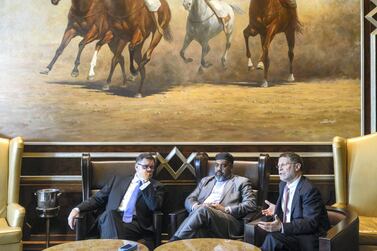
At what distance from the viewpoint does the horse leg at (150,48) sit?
15.6 feet

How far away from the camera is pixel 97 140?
473cm

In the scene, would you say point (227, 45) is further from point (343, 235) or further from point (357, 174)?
point (343, 235)

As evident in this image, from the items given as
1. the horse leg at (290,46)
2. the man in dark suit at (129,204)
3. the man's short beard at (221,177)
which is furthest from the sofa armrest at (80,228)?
the horse leg at (290,46)

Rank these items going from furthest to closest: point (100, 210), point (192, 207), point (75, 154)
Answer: point (75, 154), point (100, 210), point (192, 207)

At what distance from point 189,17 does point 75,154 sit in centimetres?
177

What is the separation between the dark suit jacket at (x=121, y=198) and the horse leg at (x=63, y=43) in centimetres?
130

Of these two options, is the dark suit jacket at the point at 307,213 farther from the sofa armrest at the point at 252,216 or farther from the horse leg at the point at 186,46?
the horse leg at the point at 186,46

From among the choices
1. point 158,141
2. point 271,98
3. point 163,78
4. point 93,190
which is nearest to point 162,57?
point 163,78

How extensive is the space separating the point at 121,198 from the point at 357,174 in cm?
217

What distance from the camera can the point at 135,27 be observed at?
476 cm

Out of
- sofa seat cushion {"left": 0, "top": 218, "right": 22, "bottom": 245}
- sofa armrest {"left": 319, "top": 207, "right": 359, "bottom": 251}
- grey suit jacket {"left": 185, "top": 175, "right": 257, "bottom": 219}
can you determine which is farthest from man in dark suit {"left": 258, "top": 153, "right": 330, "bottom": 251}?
sofa seat cushion {"left": 0, "top": 218, "right": 22, "bottom": 245}

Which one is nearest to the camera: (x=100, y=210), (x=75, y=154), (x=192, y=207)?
(x=192, y=207)

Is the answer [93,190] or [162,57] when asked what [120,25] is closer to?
[162,57]

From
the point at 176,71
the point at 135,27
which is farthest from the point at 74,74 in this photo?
the point at 176,71
